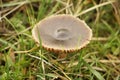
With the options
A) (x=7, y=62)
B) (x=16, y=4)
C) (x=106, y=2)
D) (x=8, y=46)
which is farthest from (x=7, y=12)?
(x=106, y=2)

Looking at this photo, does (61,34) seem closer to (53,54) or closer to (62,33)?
(62,33)

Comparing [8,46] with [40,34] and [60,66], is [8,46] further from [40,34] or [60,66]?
[60,66]

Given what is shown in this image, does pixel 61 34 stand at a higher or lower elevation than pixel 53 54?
higher

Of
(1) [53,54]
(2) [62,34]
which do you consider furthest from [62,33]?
(1) [53,54]

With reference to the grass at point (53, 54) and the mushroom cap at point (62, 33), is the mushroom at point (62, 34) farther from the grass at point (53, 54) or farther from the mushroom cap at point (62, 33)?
the grass at point (53, 54)

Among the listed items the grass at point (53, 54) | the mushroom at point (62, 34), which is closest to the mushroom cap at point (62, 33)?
the mushroom at point (62, 34)

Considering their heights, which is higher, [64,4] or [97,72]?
[64,4]

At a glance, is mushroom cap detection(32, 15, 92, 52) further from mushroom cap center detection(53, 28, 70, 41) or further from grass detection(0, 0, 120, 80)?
grass detection(0, 0, 120, 80)

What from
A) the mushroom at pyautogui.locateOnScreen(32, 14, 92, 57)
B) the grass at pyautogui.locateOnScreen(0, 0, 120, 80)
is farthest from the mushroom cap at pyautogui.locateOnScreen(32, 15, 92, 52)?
the grass at pyautogui.locateOnScreen(0, 0, 120, 80)
